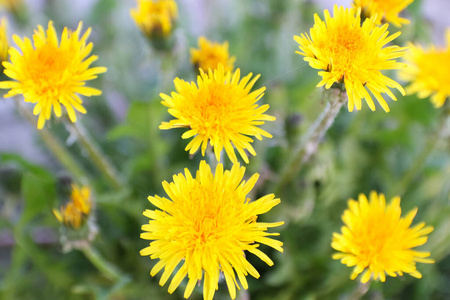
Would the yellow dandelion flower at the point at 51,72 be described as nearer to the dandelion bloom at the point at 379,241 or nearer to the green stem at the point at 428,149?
the dandelion bloom at the point at 379,241

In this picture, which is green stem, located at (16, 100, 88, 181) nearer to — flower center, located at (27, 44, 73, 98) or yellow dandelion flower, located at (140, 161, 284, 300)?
flower center, located at (27, 44, 73, 98)

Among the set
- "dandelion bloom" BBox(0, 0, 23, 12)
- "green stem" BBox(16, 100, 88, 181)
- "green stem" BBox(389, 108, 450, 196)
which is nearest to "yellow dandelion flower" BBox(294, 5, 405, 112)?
→ "green stem" BBox(389, 108, 450, 196)

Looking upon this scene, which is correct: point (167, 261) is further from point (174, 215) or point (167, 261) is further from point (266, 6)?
point (266, 6)

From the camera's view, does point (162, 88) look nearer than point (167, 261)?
No

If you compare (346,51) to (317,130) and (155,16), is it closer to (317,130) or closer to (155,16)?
(317,130)

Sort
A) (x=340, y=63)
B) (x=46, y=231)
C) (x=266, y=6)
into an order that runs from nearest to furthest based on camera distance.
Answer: (x=340, y=63) < (x=46, y=231) < (x=266, y=6)

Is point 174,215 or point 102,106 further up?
point 102,106

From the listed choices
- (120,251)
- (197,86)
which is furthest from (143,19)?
(120,251)
